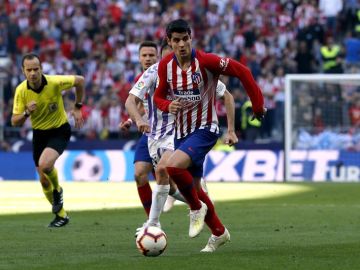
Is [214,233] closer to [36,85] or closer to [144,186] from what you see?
[144,186]

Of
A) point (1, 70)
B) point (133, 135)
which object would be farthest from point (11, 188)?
point (1, 70)

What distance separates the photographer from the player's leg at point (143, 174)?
13.2 metres

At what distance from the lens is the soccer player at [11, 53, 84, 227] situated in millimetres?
14758

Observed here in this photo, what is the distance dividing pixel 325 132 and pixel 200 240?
49.6 ft

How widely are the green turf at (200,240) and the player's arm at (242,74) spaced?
1.45 m

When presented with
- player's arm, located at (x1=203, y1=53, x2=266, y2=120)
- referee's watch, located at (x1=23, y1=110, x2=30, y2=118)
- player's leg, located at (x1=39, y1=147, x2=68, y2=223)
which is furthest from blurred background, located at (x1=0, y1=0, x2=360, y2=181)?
player's arm, located at (x1=203, y1=53, x2=266, y2=120)

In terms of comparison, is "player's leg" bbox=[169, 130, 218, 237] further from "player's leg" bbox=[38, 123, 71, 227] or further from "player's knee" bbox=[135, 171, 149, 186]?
"player's leg" bbox=[38, 123, 71, 227]

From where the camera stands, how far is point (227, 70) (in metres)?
11.2

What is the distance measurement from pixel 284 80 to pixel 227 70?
18985mm

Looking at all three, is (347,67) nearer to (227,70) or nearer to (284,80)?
(284,80)

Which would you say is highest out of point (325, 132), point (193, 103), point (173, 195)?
point (193, 103)

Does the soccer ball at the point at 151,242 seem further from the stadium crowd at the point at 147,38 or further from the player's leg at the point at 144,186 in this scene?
the stadium crowd at the point at 147,38

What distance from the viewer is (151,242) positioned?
10.7m

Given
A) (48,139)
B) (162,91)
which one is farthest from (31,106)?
(162,91)
